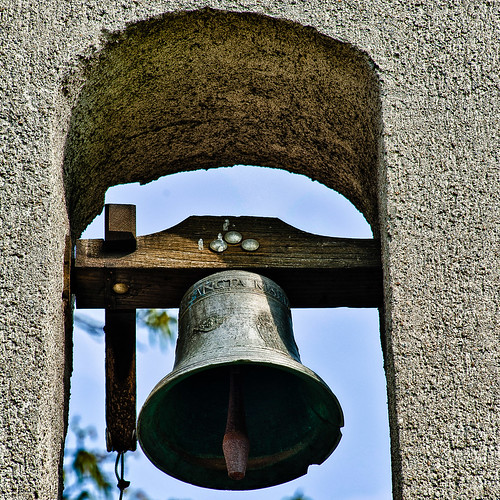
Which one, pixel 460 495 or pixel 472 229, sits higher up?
pixel 472 229

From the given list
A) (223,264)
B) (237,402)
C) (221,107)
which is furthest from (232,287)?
(221,107)

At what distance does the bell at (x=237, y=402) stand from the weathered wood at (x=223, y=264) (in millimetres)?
62

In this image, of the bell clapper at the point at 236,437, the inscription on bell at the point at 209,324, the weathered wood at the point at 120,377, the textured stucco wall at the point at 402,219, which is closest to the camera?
the textured stucco wall at the point at 402,219

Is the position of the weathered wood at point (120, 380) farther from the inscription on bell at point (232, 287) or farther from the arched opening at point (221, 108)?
the arched opening at point (221, 108)

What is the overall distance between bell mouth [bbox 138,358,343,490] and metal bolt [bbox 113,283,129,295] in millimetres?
326

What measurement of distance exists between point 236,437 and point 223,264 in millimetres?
551

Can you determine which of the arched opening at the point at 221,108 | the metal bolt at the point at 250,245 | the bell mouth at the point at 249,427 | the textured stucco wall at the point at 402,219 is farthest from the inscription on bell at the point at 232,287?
the arched opening at the point at 221,108

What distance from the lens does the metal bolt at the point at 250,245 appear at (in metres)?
3.71

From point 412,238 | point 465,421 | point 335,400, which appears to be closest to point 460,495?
point 465,421

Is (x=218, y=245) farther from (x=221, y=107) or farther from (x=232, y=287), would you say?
(x=221, y=107)

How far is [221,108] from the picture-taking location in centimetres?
412

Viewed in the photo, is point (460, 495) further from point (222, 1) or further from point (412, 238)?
point (222, 1)

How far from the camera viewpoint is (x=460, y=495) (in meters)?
3.04

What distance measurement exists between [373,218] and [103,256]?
3.01 ft
